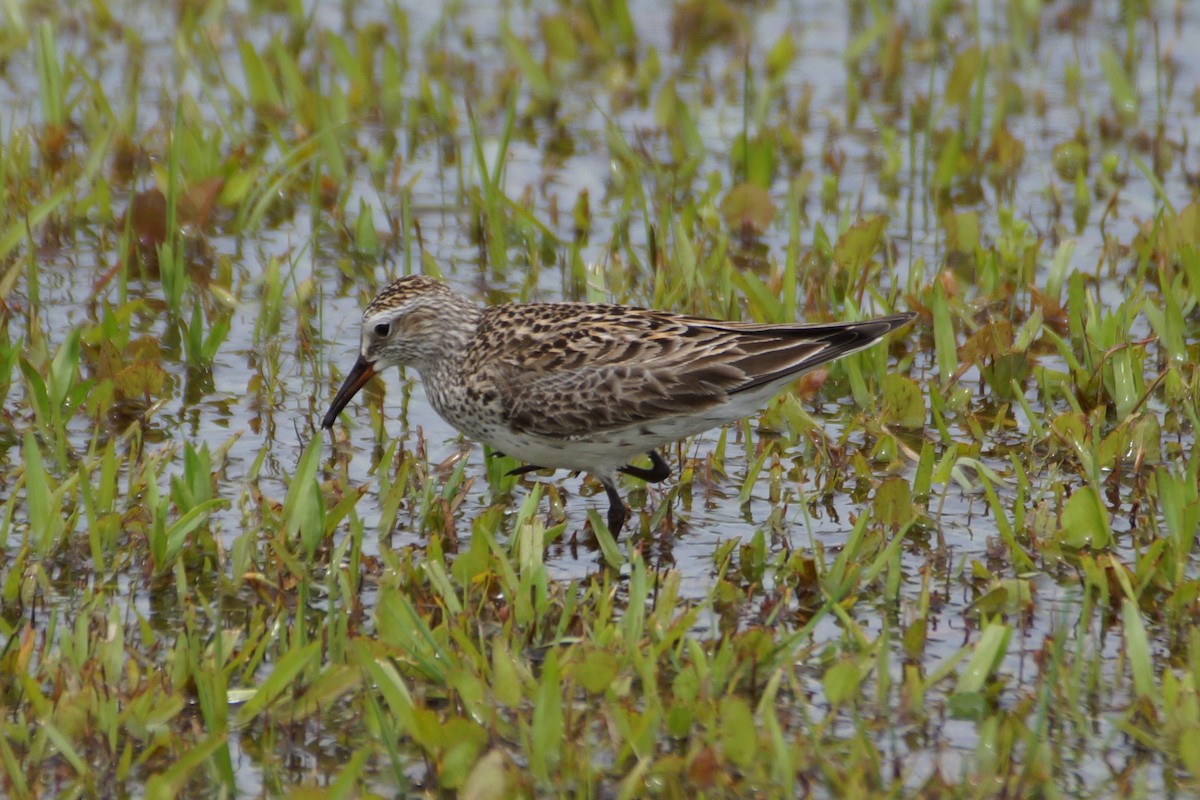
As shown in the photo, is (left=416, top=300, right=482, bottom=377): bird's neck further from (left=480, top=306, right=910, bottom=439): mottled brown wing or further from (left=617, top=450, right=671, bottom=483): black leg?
(left=617, top=450, right=671, bottom=483): black leg

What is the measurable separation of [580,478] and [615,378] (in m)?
0.98

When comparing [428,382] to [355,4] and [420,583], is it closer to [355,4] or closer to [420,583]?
[420,583]

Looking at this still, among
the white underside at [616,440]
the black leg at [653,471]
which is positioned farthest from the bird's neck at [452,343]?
the black leg at [653,471]

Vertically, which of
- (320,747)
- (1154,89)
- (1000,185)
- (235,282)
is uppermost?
(1154,89)

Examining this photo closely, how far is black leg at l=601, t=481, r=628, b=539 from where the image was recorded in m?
7.14

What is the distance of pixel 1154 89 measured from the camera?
1229cm

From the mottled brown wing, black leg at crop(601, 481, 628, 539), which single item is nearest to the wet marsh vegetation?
black leg at crop(601, 481, 628, 539)

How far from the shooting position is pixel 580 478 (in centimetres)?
793

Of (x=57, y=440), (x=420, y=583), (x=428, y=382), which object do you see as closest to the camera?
(x=420, y=583)

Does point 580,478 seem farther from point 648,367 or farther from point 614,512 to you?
point 648,367

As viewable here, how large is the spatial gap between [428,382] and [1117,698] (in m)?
3.26

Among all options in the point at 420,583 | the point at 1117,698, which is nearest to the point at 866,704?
the point at 1117,698

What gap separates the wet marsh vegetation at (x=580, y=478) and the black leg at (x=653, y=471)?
0.16 metres

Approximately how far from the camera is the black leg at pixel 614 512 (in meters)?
7.14
